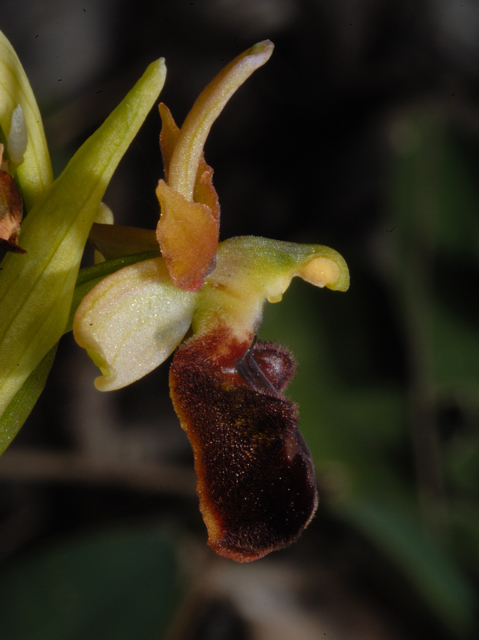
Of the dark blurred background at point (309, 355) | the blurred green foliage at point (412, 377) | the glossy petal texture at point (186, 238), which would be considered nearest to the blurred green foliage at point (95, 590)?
the dark blurred background at point (309, 355)

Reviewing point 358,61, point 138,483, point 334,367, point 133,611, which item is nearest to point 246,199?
point 358,61

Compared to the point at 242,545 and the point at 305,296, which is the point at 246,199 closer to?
the point at 305,296

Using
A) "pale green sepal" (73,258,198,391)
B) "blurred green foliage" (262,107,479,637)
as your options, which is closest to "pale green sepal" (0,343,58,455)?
"pale green sepal" (73,258,198,391)

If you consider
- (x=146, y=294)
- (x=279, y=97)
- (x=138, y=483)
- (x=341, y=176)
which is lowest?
(x=138, y=483)

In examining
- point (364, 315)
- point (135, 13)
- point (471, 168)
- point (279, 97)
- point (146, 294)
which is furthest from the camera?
point (279, 97)

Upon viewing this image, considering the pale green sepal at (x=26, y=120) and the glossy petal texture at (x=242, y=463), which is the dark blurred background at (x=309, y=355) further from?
the pale green sepal at (x=26, y=120)
